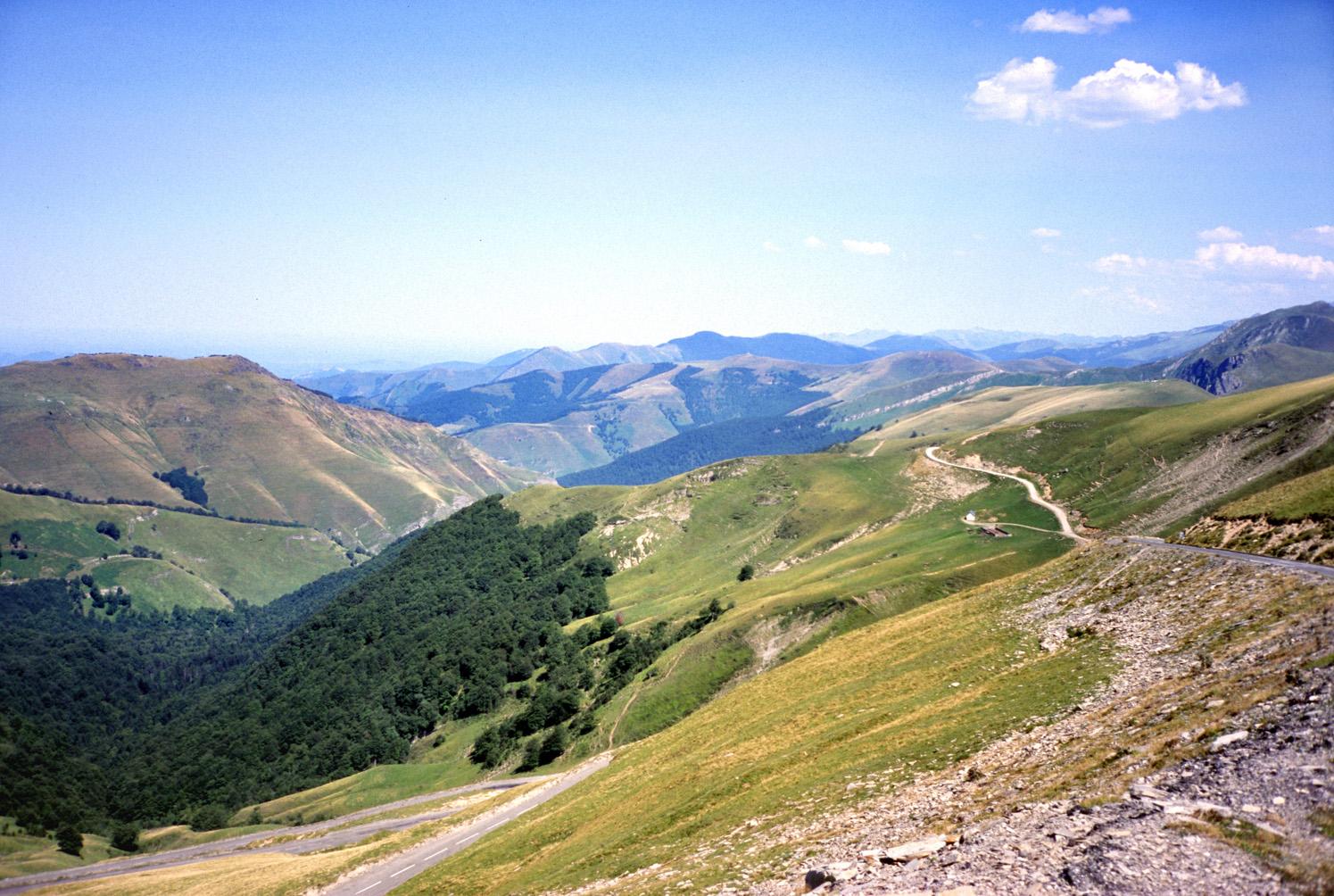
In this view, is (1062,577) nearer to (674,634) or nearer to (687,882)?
(687,882)

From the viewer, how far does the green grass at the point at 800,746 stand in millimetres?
41531

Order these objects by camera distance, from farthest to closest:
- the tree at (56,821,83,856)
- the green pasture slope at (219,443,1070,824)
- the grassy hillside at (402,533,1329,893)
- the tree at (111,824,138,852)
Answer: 1. the tree at (111,824,138,852)
2. the tree at (56,821,83,856)
3. the green pasture slope at (219,443,1070,824)
4. the grassy hillside at (402,533,1329,893)

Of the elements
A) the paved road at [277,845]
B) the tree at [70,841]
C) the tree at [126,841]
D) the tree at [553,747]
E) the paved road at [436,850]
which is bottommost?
the tree at [126,841]

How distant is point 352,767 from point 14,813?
68.4m

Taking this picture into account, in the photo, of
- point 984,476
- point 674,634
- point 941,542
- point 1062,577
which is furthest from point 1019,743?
point 984,476

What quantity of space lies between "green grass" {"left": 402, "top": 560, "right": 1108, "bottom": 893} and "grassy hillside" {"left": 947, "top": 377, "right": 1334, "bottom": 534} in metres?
62.1

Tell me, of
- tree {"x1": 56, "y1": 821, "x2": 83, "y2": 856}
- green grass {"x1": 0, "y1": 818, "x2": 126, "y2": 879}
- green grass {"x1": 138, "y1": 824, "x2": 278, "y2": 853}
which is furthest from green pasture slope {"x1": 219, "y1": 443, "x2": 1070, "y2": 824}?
tree {"x1": 56, "y1": 821, "x2": 83, "y2": 856}

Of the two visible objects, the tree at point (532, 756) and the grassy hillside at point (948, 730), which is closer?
the grassy hillside at point (948, 730)

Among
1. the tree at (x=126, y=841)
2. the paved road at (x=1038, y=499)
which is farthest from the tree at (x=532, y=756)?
the paved road at (x=1038, y=499)

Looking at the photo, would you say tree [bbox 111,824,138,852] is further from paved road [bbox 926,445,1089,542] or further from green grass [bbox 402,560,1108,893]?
→ paved road [bbox 926,445,1089,542]

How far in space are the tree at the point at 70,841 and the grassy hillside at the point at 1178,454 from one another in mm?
191863

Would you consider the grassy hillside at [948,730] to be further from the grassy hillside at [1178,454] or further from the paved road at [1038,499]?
the grassy hillside at [1178,454]

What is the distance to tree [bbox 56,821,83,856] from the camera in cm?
13600

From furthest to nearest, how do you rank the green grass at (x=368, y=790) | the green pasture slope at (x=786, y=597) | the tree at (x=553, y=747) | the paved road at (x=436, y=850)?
the green grass at (x=368, y=790), the tree at (x=553, y=747), the green pasture slope at (x=786, y=597), the paved road at (x=436, y=850)
